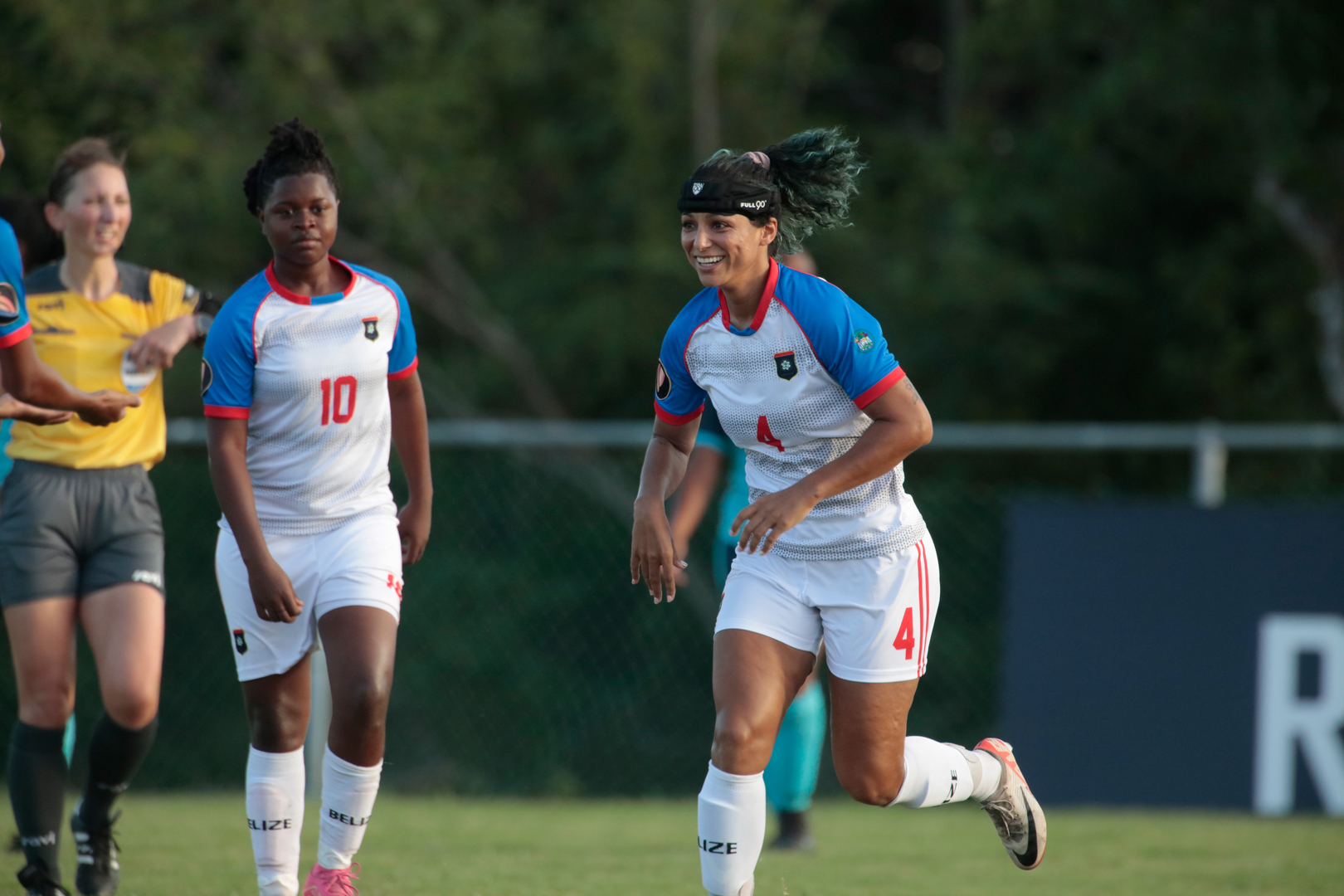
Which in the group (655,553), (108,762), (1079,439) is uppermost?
(655,553)

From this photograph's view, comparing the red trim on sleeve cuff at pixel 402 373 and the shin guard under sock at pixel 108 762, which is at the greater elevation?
the red trim on sleeve cuff at pixel 402 373

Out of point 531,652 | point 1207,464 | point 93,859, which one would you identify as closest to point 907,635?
point 93,859

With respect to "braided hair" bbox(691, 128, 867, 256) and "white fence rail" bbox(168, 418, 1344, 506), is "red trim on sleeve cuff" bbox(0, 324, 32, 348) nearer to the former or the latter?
"braided hair" bbox(691, 128, 867, 256)

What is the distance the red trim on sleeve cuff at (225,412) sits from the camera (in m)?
4.55

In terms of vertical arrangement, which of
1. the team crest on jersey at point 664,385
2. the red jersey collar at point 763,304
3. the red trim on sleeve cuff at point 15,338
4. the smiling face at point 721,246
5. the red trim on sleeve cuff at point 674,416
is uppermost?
the smiling face at point 721,246

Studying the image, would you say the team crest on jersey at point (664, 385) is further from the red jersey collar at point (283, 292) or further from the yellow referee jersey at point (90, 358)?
the yellow referee jersey at point (90, 358)

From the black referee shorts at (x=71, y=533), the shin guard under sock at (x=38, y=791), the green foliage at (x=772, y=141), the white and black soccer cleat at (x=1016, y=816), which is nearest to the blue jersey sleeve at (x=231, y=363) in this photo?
the black referee shorts at (x=71, y=533)

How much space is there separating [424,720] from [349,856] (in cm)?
503

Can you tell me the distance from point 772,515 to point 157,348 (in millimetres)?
2281

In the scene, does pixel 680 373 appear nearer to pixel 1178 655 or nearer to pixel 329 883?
pixel 329 883

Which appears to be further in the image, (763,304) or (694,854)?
(694,854)

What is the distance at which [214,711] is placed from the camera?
32.3ft

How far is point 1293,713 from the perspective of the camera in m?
8.08

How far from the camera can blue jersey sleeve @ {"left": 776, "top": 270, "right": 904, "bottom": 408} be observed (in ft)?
14.0
